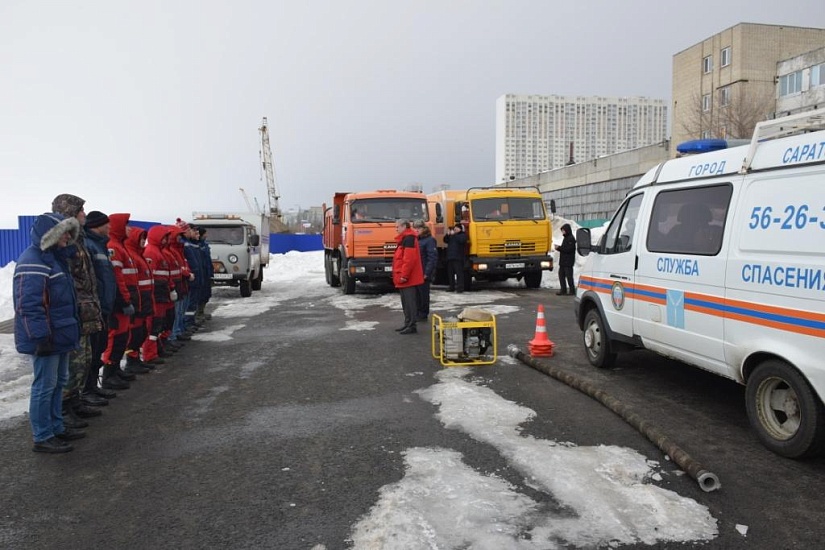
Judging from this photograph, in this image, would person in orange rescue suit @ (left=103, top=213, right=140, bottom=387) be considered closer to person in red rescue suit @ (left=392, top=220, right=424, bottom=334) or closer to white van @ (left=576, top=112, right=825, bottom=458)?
person in red rescue suit @ (left=392, top=220, right=424, bottom=334)

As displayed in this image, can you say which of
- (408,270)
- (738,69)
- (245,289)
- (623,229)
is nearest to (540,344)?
(623,229)

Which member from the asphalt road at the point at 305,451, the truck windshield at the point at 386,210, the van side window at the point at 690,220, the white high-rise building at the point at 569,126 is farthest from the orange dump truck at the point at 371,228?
the white high-rise building at the point at 569,126

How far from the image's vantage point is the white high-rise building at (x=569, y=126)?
4144 inches

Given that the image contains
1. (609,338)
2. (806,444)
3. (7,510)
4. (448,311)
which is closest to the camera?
A: (7,510)

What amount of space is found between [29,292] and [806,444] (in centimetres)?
585

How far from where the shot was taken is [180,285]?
1023 centimetres

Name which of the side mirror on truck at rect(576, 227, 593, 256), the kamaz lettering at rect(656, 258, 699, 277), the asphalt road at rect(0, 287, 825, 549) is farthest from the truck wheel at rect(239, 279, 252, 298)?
the kamaz lettering at rect(656, 258, 699, 277)

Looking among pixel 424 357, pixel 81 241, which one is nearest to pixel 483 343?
pixel 424 357

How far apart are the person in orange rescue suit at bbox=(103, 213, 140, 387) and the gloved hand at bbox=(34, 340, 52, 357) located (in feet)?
5.40

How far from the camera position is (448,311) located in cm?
1374

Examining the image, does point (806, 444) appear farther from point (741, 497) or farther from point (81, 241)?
point (81, 241)

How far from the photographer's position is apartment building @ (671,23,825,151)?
153ft

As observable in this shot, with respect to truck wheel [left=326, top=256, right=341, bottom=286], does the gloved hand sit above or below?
above

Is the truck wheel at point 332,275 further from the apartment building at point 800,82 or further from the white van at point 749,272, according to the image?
the apartment building at point 800,82
